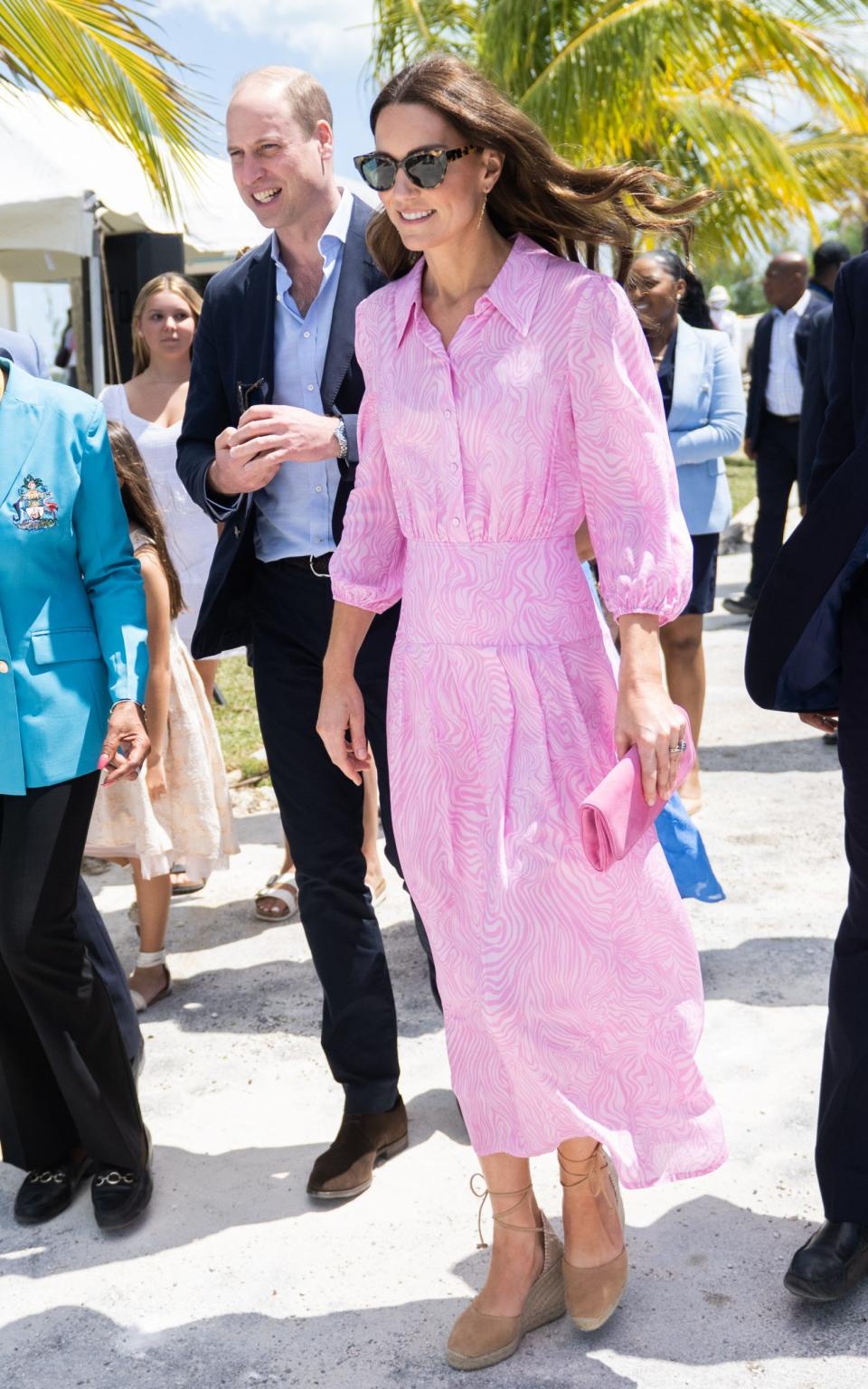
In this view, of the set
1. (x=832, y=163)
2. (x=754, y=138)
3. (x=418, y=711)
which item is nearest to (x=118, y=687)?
(x=418, y=711)

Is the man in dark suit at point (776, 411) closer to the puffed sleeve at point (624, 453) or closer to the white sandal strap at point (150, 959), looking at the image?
the white sandal strap at point (150, 959)

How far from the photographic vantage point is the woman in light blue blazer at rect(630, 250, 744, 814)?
5504 mm

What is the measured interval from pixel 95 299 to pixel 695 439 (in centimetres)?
524

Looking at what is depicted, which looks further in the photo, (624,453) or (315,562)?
(315,562)

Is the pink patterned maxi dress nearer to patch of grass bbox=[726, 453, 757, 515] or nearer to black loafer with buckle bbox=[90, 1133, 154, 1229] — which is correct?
black loafer with buckle bbox=[90, 1133, 154, 1229]

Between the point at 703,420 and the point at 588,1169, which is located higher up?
the point at 703,420

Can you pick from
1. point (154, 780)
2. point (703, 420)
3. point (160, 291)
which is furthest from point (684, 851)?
point (160, 291)

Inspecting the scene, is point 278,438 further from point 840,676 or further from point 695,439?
point 695,439

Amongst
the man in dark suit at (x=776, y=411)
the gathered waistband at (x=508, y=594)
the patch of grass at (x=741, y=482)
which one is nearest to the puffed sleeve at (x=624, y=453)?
the gathered waistband at (x=508, y=594)

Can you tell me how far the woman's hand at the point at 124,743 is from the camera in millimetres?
3027

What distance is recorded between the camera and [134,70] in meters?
6.00

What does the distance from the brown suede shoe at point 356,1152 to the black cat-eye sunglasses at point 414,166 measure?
199 cm

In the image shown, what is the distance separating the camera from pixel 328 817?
3.36 m

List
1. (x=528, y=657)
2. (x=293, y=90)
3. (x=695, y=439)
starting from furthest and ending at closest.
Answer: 1. (x=695, y=439)
2. (x=293, y=90)
3. (x=528, y=657)
